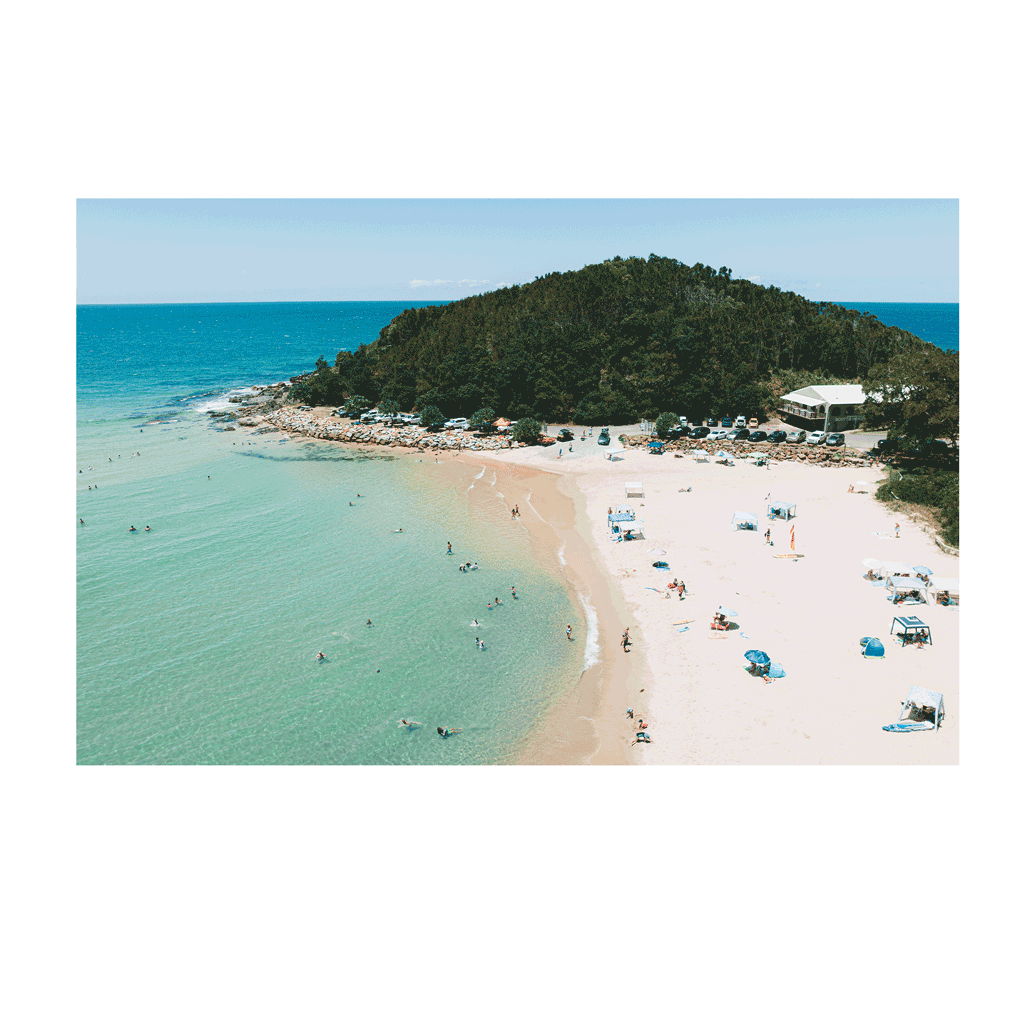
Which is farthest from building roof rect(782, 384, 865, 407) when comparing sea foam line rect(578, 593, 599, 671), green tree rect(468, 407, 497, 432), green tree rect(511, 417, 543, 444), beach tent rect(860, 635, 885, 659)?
sea foam line rect(578, 593, 599, 671)

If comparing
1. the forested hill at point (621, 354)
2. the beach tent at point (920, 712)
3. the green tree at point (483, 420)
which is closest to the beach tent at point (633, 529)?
the beach tent at point (920, 712)

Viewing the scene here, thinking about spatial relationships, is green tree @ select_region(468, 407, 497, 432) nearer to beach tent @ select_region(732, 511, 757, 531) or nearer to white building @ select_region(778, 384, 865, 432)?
white building @ select_region(778, 384, 865, 432)

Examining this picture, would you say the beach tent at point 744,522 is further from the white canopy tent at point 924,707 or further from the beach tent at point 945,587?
the white canopy tent at point 924,707

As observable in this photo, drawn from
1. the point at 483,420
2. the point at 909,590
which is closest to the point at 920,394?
the point at 909,590

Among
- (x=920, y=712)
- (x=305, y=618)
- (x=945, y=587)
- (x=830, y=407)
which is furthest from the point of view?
(x=830, y=407)

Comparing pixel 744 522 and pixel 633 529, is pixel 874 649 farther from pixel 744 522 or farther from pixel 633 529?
pixel 633 529

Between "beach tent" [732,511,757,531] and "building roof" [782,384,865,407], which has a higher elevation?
"building roof" [782,384,865,407]
